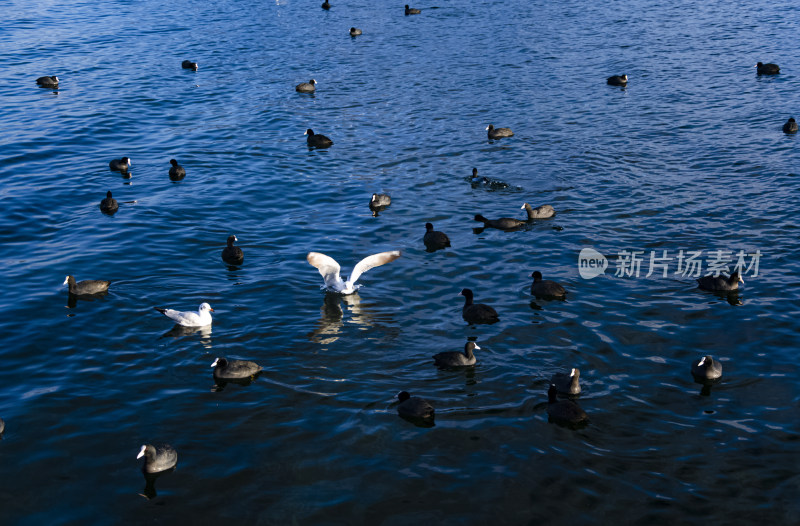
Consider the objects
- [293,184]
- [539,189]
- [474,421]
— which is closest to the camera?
[474,421]

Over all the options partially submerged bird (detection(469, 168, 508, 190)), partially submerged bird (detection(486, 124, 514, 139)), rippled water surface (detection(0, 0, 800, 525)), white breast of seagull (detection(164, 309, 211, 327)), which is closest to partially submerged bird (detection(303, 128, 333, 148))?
rippled water surface (detection(0, 0, 800, 525))

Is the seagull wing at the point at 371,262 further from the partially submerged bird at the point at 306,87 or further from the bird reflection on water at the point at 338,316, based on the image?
the partially submerged bird at the point at 306,87

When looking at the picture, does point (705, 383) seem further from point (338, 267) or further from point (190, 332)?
point (190, 332)

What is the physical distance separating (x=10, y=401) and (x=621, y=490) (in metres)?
12.2

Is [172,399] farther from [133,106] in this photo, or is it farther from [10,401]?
[133,106]

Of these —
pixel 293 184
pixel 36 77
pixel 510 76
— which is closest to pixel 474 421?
pixel 293 184

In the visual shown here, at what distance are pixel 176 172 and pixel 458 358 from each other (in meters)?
15.9

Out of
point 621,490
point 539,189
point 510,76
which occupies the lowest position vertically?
point 621,490

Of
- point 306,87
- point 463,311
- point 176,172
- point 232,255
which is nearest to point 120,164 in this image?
point 176,172

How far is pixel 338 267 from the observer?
19500 millimetres

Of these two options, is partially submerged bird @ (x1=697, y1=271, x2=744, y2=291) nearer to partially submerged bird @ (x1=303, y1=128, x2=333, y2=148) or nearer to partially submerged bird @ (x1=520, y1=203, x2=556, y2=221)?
partially submerged bird @ (x1=520, y1=203, x2=556, y2=221)

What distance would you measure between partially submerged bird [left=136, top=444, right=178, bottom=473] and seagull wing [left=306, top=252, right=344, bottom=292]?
7229 mm

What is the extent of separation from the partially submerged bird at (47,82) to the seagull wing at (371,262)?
93.3 feet

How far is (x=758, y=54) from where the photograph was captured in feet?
129
